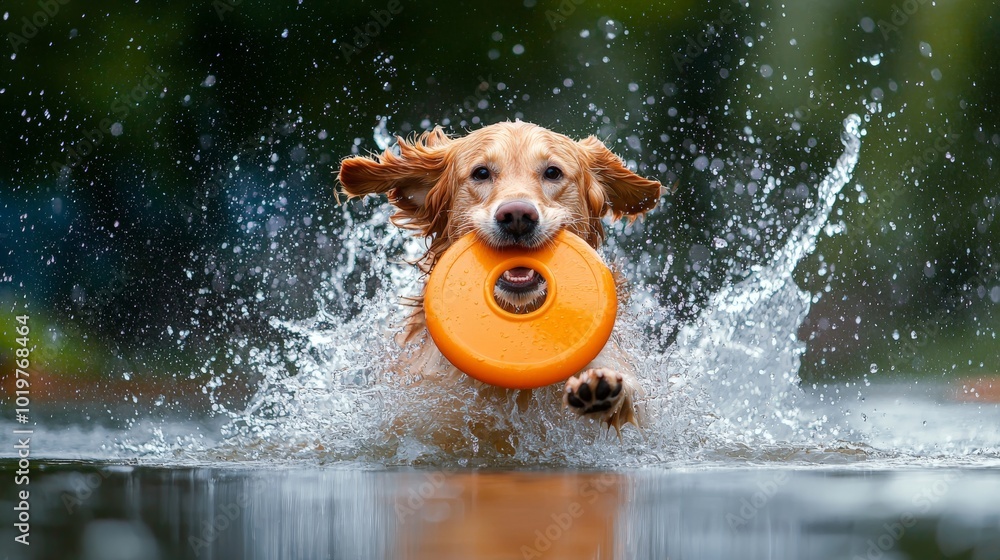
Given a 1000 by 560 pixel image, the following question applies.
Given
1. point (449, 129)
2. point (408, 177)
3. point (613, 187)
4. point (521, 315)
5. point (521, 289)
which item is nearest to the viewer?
point (521, 315)

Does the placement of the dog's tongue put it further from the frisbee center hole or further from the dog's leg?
the dog's leg

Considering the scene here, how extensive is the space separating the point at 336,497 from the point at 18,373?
719 cm

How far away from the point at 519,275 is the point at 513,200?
13.1 inches

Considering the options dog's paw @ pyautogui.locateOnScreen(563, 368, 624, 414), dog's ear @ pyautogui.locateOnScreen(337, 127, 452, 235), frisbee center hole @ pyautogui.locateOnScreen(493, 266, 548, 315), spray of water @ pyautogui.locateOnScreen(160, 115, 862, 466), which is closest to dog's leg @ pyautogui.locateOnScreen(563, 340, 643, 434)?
dog's paw @ pyautogui.locateOnScreen(563, 368, 624, 414)

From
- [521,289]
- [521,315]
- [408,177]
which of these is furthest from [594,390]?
[408,177]

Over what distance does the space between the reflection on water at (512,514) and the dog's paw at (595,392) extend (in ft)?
0.79

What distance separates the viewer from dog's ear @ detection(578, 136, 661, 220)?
548 centimetres

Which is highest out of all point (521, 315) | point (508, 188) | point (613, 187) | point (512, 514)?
point (613, 187)

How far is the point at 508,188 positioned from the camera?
484 centimetres

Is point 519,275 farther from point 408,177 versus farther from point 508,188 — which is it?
point 408,177

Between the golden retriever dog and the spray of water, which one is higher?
the golden retriever dog

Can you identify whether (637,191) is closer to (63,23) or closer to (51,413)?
(51,413)

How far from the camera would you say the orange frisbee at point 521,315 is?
4.43 metres

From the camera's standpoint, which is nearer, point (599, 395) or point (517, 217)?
point (599, 395)
